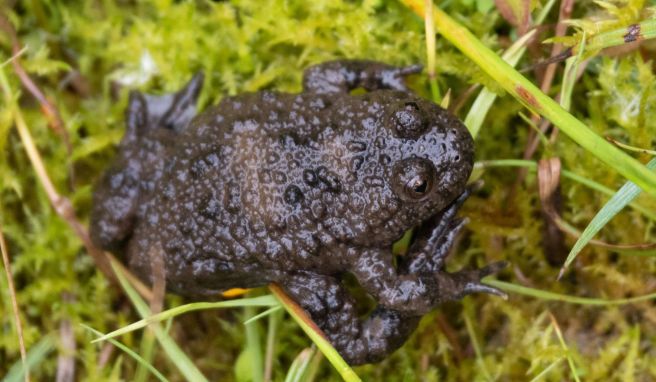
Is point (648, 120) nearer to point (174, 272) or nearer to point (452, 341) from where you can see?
point (452, 341)

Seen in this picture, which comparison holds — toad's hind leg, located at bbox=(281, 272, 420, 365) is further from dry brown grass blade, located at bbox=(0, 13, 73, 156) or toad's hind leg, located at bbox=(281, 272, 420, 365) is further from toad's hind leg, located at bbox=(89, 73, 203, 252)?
dry brown grass blade, located at bbox=(0, 13, 73, 156)

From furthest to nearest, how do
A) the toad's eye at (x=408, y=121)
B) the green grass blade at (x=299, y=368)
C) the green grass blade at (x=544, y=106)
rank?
the green grass blade at (x=299, y=368)
the toad's eye at (x=408, y=121)
the green grass blade at (x=544, y=106)

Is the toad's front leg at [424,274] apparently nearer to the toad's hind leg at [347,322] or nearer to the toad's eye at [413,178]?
the toad's hind leg at [347,322]

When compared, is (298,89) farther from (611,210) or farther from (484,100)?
(611,210)

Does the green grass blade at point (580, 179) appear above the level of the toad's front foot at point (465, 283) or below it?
above

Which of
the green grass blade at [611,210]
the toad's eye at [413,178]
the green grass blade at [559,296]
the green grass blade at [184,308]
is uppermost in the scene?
the toad's eye at [413,178]

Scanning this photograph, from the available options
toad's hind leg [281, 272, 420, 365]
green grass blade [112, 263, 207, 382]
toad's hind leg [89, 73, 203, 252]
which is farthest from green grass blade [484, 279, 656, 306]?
toad's hind leg [89, 73, 203, 252]

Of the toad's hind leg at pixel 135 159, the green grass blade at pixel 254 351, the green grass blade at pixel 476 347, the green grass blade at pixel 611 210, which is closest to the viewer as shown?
the green grass blade at pixel 611 210

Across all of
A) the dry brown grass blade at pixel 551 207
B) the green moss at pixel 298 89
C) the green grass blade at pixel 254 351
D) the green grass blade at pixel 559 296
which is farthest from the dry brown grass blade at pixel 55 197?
the dry brown grass blade at pixel 551 207

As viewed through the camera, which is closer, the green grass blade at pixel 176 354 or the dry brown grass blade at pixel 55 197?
the green grass blade at pixel 176 354
